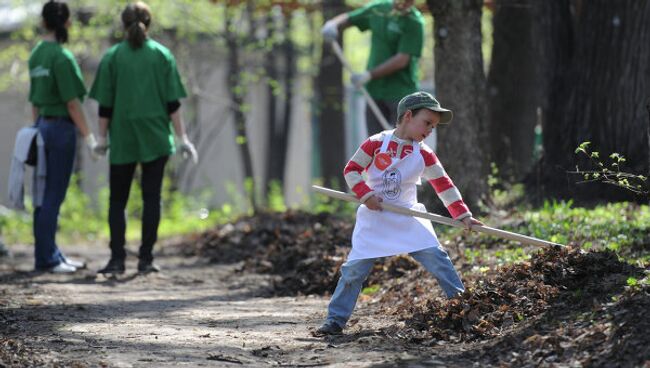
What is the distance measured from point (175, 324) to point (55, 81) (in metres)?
3.39

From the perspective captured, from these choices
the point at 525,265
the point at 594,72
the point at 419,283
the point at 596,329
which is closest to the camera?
the point at 596,329

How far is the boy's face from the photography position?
6406 millimetres

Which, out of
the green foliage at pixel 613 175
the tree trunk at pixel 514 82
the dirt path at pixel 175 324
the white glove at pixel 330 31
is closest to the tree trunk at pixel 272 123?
the tree trunk at pixel 514 82

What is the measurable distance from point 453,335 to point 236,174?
23.0 metres

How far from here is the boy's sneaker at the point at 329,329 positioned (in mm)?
6395

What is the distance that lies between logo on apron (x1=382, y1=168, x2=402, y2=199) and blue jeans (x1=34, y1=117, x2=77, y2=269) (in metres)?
3.94

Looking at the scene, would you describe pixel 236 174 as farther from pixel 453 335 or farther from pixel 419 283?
pixel 453 335

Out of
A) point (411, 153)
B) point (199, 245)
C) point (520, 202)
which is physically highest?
point (411, 153)

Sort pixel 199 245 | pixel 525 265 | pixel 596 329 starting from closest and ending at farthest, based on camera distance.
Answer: pixel 596 329, pixel 525 265, pixel 199 245

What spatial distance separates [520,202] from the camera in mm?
10773

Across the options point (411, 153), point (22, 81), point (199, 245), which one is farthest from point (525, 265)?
point (22, 81)

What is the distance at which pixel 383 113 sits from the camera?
10.2 meters

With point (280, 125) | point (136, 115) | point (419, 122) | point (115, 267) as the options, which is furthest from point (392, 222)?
point (280, 125)

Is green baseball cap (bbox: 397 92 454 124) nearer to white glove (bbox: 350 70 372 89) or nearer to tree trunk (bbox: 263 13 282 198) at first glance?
white glove (bbox: 350 70 372 89)
